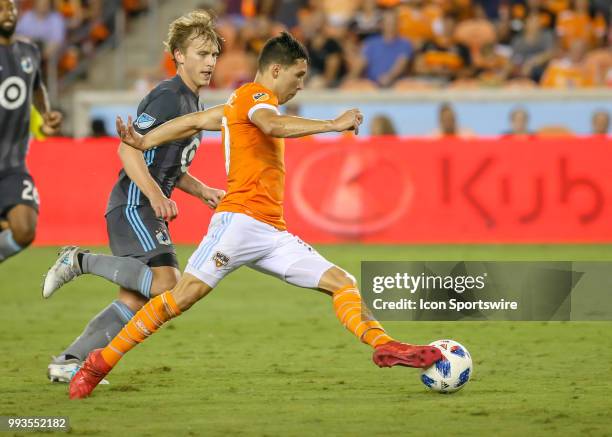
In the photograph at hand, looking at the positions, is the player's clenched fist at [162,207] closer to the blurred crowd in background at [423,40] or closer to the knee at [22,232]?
the knee at [22,232]

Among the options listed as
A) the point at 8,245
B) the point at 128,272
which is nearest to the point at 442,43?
the point at 8,245

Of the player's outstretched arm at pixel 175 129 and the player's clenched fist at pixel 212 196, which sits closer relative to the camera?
the player's outstretched arm at pixel 175 129

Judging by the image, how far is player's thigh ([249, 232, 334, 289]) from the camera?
7016mm

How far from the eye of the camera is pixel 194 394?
7246 millimetres

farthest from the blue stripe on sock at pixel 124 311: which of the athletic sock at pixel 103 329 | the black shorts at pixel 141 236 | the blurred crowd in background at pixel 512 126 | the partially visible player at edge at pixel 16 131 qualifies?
the blurred crowd in background at pixel 512 126

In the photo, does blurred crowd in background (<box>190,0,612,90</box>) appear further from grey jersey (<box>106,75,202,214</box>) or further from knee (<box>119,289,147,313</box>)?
knee (<box>119,289,147,313</box>)

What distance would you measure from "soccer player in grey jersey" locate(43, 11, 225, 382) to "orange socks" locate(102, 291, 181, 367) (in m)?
0.45

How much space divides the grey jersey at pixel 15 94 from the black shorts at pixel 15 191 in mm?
60

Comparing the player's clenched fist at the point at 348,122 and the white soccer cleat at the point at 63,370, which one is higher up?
the player's clenched fist at the point at 348,122

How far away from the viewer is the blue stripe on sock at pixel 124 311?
25.1ft

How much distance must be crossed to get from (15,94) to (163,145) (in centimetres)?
180

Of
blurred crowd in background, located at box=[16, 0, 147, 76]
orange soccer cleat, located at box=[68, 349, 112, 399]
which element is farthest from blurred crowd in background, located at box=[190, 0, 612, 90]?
orange soccer cleat, located at box=[68, 349, 112, 399]

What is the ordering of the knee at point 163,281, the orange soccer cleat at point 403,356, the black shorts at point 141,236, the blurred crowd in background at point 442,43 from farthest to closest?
the blurred crowd in background at point 442,43 < the black shorts at point 141,236 < the knee at point 163,281 < the orange soccer cleat at point 403,356

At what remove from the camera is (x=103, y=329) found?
25.1ft
